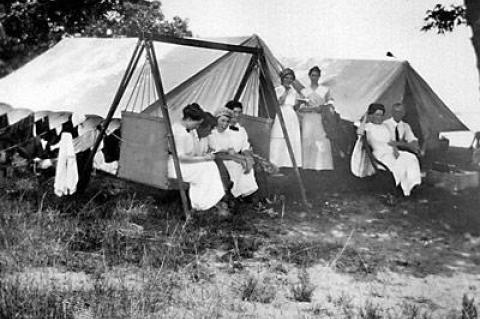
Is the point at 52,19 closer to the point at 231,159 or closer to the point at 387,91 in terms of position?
the point at 387,91

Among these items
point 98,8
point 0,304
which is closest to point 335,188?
point 0,304

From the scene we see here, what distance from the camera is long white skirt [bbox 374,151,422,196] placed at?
22.6ft

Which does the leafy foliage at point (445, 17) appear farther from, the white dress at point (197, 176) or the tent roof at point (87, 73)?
the white dress at point (197, 176)

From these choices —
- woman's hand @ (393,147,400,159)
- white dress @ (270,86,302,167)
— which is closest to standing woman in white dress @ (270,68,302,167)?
white dress @ (270,86,302,167)

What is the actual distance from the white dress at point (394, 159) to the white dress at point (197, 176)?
97.5 inches

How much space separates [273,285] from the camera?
13.6ft

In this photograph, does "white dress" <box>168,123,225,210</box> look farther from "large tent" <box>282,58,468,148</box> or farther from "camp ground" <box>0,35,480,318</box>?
"large tent" <box>282,58,468,148</box>

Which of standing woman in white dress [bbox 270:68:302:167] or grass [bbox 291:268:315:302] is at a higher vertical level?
standing woman in white dress [bbox 270:68:302:167]

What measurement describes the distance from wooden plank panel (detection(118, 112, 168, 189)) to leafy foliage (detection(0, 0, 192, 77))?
8752mm

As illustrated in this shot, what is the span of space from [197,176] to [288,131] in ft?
6.42

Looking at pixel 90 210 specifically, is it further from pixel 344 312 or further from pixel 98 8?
pixel 98 8

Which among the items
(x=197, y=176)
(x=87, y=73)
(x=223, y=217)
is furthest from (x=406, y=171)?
(x=87, y=73)

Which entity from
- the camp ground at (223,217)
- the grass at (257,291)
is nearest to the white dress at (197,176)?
the camp ground at (223,217)

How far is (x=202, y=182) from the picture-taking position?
569cm
